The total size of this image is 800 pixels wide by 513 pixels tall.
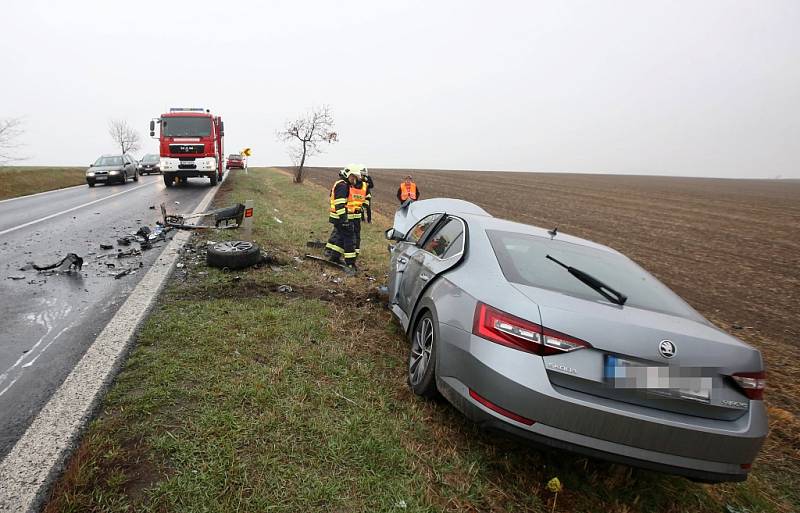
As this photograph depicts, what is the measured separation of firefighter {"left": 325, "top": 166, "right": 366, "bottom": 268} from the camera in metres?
6.85

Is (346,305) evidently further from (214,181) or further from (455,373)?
(214,181)

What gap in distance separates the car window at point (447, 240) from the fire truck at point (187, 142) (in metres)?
15.6

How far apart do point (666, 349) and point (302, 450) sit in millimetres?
2053

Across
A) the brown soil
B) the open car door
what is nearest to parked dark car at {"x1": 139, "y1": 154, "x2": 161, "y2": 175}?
the brown soil

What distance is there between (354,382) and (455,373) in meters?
1.04

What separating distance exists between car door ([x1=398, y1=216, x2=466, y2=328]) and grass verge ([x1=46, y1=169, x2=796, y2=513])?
2.01 feet

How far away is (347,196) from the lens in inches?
273

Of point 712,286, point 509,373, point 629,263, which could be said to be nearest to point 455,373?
point 509,373

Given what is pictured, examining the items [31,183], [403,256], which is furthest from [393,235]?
[31,183]

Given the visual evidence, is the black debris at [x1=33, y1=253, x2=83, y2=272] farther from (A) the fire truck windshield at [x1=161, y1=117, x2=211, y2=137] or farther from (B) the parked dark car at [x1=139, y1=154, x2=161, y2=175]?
(B) the parked dark car at [x1=139, y1=154, x2=161, y2=175]

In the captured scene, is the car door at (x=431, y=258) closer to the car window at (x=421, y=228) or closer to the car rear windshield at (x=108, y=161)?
the car window at (x=421, y=228)

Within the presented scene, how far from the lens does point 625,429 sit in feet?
6.93

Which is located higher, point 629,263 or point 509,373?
point 629,263

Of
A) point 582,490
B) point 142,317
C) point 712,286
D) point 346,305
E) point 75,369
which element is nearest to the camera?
point 582,490
